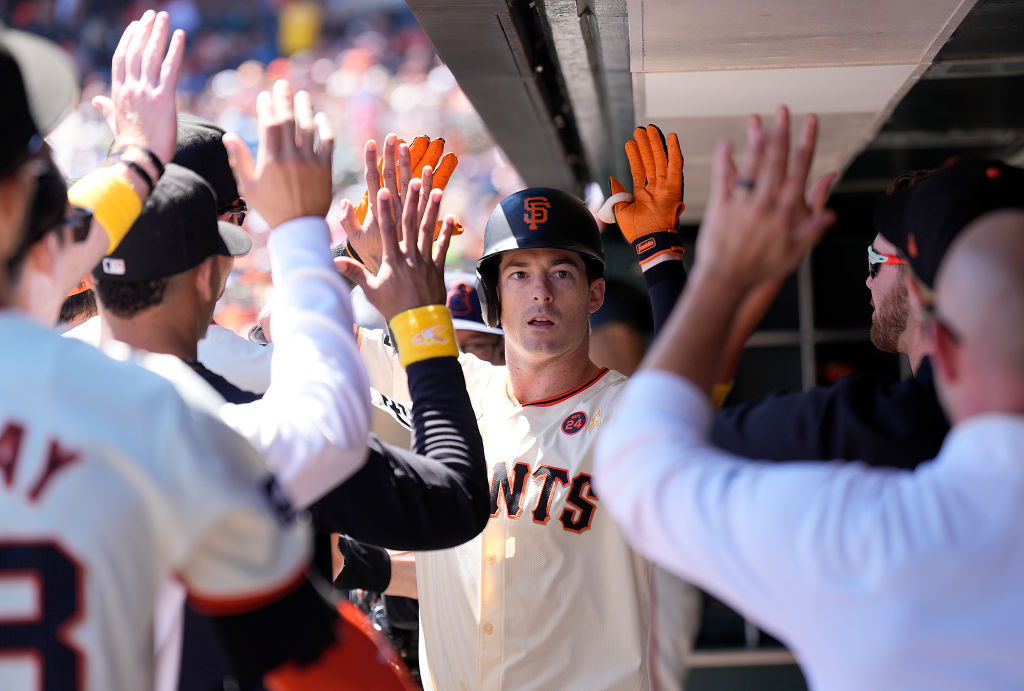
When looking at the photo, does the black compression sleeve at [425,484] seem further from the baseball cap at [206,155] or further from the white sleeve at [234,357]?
the baseball cap at [206,155]

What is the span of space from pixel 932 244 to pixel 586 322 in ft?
5.19

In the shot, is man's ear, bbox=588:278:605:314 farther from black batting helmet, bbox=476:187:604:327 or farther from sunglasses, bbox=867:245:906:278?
sunglasses, bbox=867:245:906:278

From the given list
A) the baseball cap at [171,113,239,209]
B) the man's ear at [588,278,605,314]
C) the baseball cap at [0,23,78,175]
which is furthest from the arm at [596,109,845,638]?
the man's ear at [588,278,605,314]

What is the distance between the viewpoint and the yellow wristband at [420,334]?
1.71 m

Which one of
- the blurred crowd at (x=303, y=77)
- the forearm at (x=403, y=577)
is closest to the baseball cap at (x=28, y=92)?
the forearm at (x=403, y=577)

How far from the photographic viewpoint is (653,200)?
2.07 meters

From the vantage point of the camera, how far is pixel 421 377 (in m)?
1.71

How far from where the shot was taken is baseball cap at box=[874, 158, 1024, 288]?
1.29 meters

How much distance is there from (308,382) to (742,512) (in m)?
0.57

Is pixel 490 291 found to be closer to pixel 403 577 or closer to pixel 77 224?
pixel 403 577

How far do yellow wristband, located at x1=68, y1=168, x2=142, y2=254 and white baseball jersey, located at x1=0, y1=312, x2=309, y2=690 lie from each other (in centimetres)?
28

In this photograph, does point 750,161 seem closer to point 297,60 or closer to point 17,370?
point 17,370

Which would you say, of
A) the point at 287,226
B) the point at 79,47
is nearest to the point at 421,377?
the point at 287,226

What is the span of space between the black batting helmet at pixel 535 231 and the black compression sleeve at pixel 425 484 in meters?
1.15
